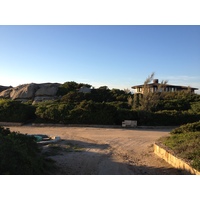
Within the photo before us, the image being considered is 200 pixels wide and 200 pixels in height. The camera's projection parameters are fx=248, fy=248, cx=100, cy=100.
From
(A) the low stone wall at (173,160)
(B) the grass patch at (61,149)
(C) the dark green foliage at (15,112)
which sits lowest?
(B) the grass patch at (61,149)

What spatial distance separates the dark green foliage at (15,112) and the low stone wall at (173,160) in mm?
11000

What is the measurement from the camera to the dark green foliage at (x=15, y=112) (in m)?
16.7

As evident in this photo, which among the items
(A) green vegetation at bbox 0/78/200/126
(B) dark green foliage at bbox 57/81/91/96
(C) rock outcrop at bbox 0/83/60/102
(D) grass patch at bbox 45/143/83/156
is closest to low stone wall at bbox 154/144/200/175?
(D) grass patch at bbox 45/143/83/156

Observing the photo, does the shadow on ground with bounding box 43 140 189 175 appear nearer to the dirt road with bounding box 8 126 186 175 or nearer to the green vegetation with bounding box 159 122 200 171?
the dirt road with bounding box 8 126 186 175

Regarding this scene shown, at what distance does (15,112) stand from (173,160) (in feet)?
42.1

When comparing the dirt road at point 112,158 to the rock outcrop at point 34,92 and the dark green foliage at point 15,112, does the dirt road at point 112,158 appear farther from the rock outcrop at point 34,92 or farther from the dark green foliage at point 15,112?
the rock outcrop at point 34,92

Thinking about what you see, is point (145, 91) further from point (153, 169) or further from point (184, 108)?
point (153, 169)

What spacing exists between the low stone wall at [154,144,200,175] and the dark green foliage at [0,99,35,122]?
11.0m

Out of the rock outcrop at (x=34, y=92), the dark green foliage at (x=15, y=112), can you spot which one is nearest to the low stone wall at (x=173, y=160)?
the dark green foliage at (x=15, y=112)

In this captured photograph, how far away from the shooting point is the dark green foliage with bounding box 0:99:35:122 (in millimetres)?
16734
